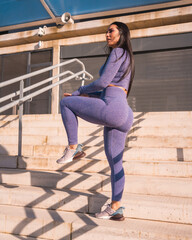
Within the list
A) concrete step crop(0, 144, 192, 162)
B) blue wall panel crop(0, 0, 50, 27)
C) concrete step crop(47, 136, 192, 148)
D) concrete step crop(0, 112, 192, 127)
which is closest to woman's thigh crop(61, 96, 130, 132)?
concrete step crop(0, 144, 192, 162)

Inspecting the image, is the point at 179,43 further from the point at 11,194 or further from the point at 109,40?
the point at 11,194

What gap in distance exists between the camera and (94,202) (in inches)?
101

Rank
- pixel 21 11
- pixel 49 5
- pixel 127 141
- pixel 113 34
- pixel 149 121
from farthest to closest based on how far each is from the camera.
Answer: pixel 21 11
pixel 49 5
pixel 149 121
pixel 127 141
pixel 113 34

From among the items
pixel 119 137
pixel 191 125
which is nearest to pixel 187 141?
pixel 191 125

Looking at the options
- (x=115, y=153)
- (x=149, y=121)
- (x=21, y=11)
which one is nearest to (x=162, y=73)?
(x=149, y=121)

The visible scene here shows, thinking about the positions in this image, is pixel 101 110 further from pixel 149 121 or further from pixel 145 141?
pixel 149 121

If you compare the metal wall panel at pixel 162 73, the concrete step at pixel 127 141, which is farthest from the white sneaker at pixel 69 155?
the metal wall panel at pixel 162 73

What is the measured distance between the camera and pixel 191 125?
439cm

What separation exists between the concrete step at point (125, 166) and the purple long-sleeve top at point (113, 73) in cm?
125

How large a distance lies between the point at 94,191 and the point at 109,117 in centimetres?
124

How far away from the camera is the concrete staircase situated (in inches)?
87.0

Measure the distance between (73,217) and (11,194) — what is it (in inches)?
34.9

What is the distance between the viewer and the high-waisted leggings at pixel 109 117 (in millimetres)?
1981

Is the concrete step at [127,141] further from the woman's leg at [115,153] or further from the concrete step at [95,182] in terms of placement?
the woman's leg at [115,153]
